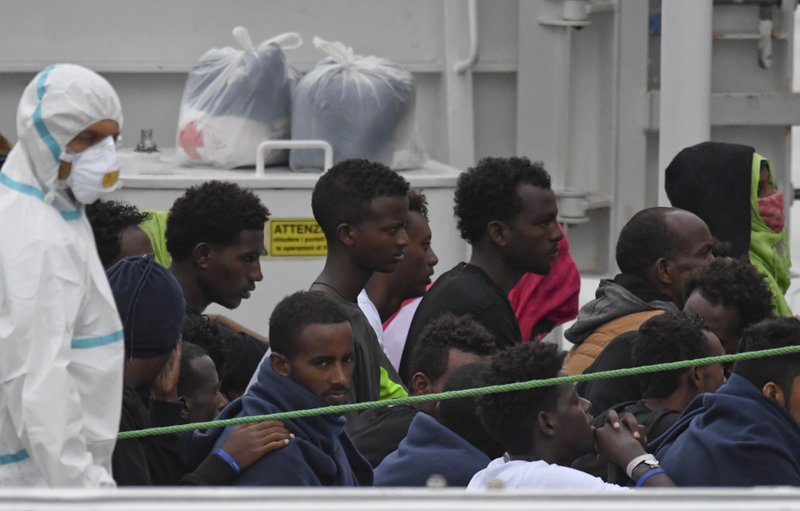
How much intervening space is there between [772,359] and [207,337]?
1369 mm

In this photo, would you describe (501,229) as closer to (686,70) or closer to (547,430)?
(547,430)

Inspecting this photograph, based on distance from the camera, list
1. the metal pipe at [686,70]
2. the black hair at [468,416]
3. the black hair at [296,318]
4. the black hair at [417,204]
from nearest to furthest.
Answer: the black hair at [296,318] < the black hair at [468,416] < the black hair at [417,204] < the metal pipe at [686,70]

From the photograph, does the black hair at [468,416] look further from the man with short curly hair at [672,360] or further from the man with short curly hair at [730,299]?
the man with short curly hair at [730,299]

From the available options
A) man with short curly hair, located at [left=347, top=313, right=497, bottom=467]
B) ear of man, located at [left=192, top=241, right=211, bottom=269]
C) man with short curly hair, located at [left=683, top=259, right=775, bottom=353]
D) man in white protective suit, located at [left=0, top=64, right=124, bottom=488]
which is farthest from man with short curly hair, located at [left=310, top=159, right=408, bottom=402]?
man in white protective suit, located at [left=0, top=64, right=124, bottom=488]

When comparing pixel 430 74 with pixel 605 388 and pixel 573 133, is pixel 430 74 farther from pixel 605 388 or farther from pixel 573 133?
pixel 605 388

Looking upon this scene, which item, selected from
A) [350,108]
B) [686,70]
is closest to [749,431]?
[686,70]

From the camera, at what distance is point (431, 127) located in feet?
20.9

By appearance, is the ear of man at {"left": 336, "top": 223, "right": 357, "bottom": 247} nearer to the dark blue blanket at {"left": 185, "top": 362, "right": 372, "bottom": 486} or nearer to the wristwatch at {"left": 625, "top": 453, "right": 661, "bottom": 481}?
the dark blue blanket at {"left": 185, "top": 362, "right": 372, "bottom": 486}

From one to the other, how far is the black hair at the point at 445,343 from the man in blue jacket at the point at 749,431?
0.56m

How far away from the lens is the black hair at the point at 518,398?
2.86m

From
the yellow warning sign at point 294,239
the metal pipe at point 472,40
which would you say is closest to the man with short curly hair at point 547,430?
the yellow warning sign at point 294,239

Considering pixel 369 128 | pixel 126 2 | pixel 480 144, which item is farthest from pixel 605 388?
pixel 126 2

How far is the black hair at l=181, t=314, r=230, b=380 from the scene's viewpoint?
3.50m

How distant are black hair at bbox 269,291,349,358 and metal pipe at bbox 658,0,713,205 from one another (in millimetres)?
2532
